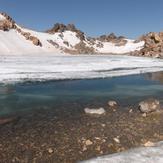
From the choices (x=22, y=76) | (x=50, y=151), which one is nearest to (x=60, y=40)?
(x=22, y=76)

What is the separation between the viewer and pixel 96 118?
14.9 m

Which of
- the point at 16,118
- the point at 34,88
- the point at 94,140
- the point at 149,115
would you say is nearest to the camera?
the point at 94,140

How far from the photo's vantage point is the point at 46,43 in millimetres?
118000

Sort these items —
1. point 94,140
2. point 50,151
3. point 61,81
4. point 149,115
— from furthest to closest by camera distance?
1. point 61,81
2. point 149,115
3. point 94,140
4. point 50,151

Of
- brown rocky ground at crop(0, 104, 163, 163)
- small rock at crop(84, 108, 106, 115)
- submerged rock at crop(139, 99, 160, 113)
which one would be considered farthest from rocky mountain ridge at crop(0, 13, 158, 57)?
brown rocky ground at crop(0, 104, 163, 163)

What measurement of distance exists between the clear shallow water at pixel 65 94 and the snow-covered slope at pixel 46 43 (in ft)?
200

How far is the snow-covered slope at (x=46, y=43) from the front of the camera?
313 ft

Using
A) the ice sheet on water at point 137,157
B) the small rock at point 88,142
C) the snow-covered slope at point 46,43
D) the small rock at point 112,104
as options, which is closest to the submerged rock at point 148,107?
the small rock at point 112,104

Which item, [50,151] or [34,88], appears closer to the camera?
[50,151]

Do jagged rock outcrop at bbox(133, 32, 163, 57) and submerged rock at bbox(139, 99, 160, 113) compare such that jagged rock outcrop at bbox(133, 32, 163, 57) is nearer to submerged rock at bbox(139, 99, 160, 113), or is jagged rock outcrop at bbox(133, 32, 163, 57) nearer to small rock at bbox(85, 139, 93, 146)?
submerged rock at bbox(139, 99, 160, 113)

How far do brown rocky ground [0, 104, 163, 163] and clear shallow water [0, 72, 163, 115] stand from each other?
191 cm

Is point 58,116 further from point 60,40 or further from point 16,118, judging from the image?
point 60,40

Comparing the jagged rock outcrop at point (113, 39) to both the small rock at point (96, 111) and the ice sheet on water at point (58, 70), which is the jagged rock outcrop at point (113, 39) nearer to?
the ice sheet on water at point (58, 70)

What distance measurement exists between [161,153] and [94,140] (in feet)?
9.83
